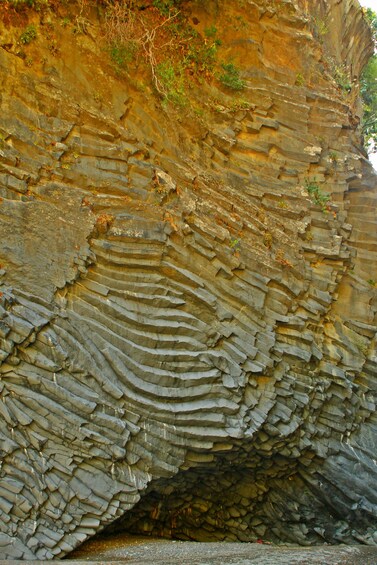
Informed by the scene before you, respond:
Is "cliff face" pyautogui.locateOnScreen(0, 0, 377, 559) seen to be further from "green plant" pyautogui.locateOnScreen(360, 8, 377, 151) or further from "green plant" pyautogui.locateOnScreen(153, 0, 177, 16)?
"green plant" pyautogui.locateOnScreen(360, 8, 377, 151)

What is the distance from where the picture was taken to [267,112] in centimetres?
1201

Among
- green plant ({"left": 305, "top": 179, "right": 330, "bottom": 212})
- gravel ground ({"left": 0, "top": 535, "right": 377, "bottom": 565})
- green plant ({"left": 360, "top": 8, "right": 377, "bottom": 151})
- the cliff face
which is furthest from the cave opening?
green plant ({"left": 360, "top": 8, "right": 377, "bottom": 151})

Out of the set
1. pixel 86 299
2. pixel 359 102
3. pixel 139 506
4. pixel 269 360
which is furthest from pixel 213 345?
pixel 359 102

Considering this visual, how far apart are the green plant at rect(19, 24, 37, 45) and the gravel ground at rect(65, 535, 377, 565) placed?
7978mm

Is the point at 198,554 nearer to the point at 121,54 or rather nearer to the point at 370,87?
the point at 121,54

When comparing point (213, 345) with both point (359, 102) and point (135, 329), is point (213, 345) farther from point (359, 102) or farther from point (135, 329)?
point (359, 102)

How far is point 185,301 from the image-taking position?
890 cm

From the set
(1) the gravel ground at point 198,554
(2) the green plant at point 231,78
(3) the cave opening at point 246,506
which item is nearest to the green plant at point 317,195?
(2) the green plant at point 231,78

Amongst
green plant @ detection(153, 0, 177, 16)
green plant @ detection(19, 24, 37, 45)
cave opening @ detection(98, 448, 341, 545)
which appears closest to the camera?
green plant @ detection(19, 24, 37, 45)

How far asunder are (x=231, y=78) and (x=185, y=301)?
576 centimetres

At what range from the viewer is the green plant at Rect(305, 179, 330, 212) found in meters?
11.8

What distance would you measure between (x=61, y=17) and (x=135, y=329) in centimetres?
583

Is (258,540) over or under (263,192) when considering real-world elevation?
under

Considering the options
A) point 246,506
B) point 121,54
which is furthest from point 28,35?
point 246,506
